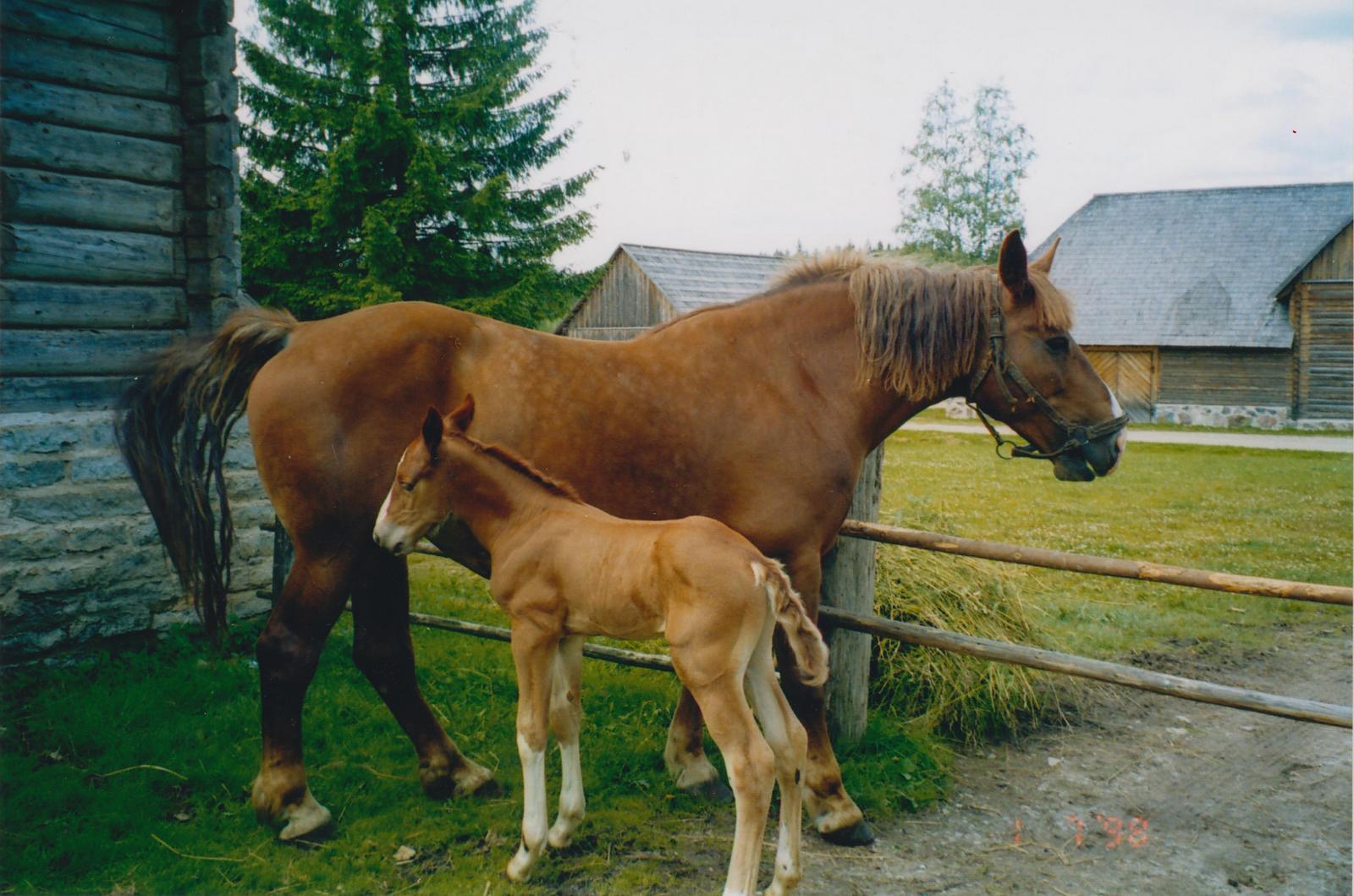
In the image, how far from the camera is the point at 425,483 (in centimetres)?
329

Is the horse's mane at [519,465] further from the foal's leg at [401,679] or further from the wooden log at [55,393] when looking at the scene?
the wooden log at [55,393]

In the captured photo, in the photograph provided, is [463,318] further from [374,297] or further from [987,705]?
[374,297]

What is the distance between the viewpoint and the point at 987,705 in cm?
500

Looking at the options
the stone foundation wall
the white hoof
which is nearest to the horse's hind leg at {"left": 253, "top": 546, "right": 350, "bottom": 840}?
the white hoof

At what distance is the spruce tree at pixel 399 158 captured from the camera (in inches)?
536

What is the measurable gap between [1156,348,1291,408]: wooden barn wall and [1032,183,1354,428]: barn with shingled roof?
0.02m

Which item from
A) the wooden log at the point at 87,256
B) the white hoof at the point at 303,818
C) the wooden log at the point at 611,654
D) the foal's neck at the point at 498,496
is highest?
the wooden log at the point at 87,256

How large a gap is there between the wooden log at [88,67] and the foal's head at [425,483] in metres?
3.73

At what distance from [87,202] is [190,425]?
2537 mm

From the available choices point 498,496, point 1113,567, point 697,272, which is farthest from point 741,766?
point 697,272

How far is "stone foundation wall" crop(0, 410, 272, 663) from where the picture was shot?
16.5 feet

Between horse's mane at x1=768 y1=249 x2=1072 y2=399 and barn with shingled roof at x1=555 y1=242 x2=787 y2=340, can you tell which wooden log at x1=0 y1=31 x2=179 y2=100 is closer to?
horse's mane at x1=768 y1=249 x2=1072 y2=399

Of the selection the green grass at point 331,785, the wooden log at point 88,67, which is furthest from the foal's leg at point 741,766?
the wooden log at point 88,67

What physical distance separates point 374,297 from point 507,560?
11.0 meters
